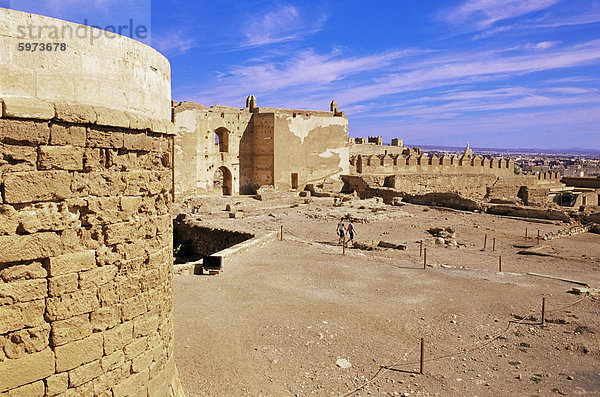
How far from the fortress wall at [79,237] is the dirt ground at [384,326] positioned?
2056 mm

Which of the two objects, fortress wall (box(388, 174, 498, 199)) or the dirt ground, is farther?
fortress wall (box(388, 174, 498, 199))

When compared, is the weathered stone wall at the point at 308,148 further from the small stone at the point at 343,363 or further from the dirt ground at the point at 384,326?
the small stone at the point at 343,363

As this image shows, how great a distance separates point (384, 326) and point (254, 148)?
21.6m

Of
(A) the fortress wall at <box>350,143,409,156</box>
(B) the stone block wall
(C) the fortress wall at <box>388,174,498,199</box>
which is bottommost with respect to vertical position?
(C) the fortress wall at <box>388,174,498,199</box>

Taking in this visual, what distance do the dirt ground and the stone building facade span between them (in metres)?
13.4

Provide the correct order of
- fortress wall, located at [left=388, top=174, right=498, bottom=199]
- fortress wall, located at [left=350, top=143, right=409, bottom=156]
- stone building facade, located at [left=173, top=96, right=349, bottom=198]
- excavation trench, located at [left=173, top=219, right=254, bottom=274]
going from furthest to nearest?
fortress wall, located at [left=350, top=143, right=409, bottom=156], fortress wall, located at [left=388, top=174, right=498, bottom=199], stone building facade, located at [left=173, top=96, right=349, bottom=198], excavation trench, located at [left=173, top=219, right=254, bottom=274]

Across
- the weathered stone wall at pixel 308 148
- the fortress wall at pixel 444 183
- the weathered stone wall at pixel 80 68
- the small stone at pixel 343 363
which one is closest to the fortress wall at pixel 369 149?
the fortress wall at pixel 444 183

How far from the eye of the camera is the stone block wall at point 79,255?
2939mm

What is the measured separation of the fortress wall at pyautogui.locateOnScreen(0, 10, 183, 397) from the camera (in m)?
2.94

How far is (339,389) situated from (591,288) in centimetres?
655

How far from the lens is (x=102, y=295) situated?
3424 mm

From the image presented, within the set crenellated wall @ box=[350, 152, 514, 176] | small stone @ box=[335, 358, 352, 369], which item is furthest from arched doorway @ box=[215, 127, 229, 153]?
small stone @ box=[335, 358, 352, 369]

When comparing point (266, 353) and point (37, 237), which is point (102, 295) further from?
point (266, 353)

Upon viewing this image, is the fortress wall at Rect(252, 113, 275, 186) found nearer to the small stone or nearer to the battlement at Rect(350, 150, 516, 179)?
the battlement at Rect(350, 150, 516, 179)
